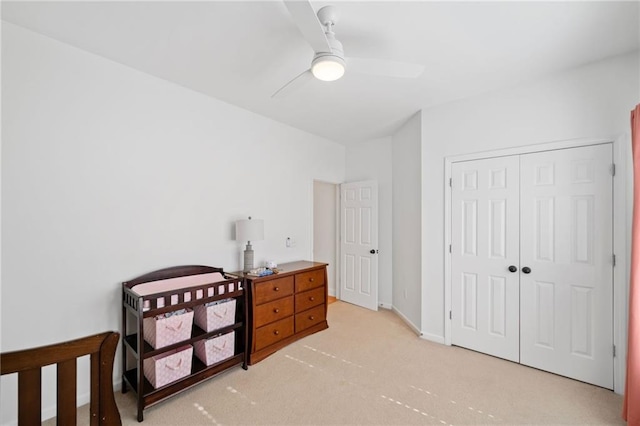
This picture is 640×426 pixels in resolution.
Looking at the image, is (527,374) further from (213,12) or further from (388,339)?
(213,12)

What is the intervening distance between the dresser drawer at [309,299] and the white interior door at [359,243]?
3.54 feet

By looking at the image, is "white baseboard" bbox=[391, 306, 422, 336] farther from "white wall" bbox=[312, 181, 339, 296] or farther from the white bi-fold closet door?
"white wall" bbox=[312, 181, 339, 296]

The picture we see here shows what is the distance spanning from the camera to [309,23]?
1.45 metres

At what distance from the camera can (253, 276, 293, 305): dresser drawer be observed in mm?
2768

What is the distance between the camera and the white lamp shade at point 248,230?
2936 millimetres

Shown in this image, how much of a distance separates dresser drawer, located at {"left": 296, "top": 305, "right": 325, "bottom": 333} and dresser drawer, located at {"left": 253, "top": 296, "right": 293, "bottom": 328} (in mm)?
181

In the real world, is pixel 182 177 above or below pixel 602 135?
below

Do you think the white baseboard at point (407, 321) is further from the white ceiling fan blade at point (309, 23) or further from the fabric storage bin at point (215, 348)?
the white ceiling fan blade at point (309, 23)

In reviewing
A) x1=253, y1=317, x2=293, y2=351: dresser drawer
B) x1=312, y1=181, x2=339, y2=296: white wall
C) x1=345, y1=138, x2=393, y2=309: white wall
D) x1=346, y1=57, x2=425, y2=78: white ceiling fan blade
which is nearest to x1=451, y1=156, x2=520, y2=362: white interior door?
x1=345, y1=138, x2=393, y2=309: white wall

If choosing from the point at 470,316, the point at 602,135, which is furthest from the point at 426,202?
the point at 602,135

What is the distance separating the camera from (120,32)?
1.93 meters

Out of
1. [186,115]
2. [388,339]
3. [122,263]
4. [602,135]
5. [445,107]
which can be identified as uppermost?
[445,107]

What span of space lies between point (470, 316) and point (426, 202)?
1286 millimetres

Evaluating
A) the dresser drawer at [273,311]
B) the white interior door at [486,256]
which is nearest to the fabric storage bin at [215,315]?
the dresser drawer at [273,311]
